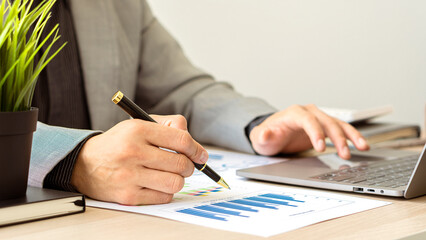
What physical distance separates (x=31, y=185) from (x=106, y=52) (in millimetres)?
693

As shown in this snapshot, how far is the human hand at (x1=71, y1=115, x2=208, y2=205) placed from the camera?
2.50 ft

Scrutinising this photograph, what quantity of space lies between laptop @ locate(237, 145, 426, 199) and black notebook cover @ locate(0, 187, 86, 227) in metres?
0.32

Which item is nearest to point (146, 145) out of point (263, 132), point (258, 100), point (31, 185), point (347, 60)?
point (31, 185)

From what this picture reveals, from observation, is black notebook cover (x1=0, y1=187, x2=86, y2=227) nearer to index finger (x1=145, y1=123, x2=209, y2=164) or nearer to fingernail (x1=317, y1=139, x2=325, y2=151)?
index finger (x1=145, y1=123, x2=209, y2=164)

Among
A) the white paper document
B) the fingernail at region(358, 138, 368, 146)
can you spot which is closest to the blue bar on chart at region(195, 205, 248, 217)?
the white paper document

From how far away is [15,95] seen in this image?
0.67 meters

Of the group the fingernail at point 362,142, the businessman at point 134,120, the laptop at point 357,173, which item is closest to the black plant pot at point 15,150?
the businessman at point 134,120

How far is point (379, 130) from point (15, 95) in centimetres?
102

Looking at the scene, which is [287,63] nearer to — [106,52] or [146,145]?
[106,52]

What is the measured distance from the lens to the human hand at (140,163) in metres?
0.76

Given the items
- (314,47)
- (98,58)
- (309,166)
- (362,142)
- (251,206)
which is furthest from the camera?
(314,47)

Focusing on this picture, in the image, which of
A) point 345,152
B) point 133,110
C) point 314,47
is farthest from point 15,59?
point 314,47

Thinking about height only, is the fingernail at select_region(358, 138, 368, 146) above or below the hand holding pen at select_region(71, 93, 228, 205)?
below

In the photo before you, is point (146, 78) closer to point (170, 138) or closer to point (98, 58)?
point (98, 58)
